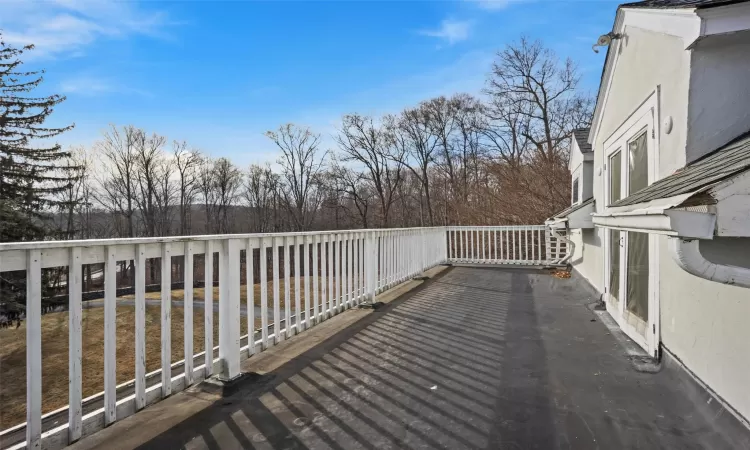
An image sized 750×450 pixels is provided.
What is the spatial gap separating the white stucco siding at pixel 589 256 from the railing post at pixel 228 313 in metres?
4.74

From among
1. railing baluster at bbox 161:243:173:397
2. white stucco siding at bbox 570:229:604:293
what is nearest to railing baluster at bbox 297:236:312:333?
railing baluster at bbox 161:243:173:397

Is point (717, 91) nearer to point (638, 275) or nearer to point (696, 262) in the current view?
point (696, 262)

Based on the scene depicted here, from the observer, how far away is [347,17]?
8.80m

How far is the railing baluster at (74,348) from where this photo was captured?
1631 millimetres

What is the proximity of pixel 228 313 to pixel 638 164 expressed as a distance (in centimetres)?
379

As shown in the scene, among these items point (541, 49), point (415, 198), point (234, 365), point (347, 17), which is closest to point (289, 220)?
point (415, 198)

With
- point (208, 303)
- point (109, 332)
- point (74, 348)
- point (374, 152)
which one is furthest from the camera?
point (374, 152)

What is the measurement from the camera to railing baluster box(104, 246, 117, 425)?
1.76m

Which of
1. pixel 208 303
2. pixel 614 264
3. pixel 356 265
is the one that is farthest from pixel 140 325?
pixel 614 264

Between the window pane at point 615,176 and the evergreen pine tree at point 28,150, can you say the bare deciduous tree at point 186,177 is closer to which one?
the evergreen pine tree at point 28,150

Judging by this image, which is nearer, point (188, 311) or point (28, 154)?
point (188, 311)

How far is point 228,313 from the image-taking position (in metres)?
2.45

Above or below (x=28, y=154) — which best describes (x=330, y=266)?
below

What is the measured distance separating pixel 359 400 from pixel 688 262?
5.84 feet
